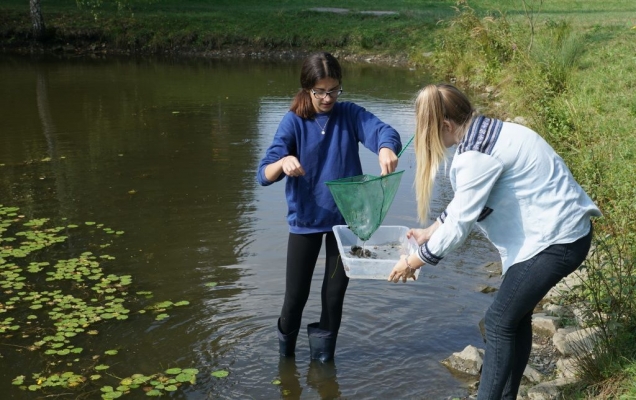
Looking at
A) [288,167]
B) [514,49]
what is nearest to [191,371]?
[288,167]

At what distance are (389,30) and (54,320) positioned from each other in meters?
22.4

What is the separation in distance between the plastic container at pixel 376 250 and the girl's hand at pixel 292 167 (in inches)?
17.6

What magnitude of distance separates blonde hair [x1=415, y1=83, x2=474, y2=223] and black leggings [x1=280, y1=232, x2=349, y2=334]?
1.30 m

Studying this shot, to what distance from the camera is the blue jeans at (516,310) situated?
3746 mm

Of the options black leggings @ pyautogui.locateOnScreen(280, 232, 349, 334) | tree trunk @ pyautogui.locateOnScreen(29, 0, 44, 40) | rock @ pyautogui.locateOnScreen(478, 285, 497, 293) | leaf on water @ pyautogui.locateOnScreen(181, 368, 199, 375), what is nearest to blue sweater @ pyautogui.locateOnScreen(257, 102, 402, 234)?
black leggings @ pyautogui.locateOnScreen(280, 232, 349, 334)

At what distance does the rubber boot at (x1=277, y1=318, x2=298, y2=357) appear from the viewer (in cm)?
553

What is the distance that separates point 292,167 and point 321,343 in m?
1.43

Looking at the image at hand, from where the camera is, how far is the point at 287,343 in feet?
18.3

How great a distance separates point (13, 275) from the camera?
6996mm

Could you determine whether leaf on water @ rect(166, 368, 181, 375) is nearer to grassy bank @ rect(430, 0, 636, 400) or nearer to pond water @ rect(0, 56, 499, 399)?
pond water @ rect(0, 56, 499, 399)

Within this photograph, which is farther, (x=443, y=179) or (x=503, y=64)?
(x=503, y=64)

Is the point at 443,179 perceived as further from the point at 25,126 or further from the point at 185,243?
the point at 25,126

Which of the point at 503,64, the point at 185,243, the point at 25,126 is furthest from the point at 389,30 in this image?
the point at 185,243

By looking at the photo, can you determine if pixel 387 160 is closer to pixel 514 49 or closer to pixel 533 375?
pixel 533 375
